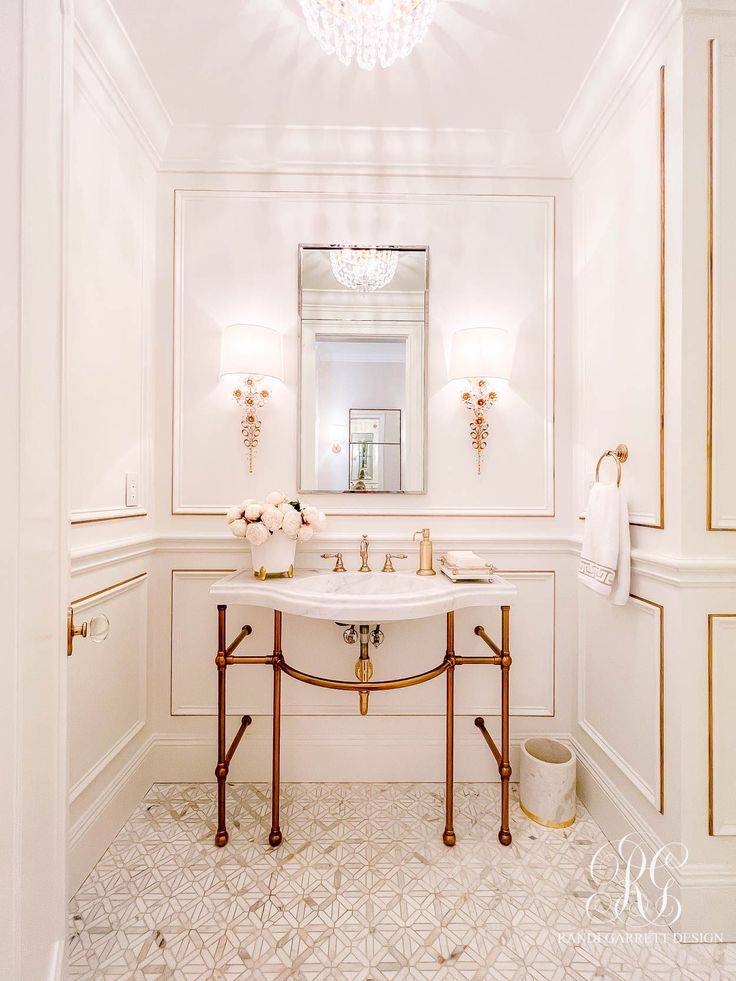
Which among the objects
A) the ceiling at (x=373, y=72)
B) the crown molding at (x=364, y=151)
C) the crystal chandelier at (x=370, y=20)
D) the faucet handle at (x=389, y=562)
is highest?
the ceiling at (x=373, y=72)

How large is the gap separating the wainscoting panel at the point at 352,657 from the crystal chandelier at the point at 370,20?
6.20 feet

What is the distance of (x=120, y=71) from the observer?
175cm

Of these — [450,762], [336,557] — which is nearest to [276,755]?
[450,762]

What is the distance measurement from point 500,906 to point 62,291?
198 cm

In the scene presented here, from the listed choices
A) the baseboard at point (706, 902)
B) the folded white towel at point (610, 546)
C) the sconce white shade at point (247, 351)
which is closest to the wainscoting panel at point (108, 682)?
the sconce white shade at point (247, 351)

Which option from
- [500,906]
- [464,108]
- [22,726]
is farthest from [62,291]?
[500,906]

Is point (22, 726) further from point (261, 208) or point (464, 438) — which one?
point (261, 208)

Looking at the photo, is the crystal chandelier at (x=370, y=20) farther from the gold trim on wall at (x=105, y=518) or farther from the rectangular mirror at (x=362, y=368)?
the gold trim on wall at (x=105, y=518)

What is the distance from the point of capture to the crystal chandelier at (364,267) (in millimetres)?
2152

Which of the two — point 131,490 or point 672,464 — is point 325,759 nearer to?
point 131,490

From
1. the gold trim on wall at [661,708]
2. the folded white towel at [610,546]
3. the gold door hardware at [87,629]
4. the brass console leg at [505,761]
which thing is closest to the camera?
the gold door hardware at [87,629]

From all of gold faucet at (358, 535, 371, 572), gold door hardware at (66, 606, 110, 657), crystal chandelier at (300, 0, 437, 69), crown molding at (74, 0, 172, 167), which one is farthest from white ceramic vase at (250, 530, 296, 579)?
crown molding at (74, 0, 172, 167)

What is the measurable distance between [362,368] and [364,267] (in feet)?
1.45

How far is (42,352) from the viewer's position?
0.83 m
